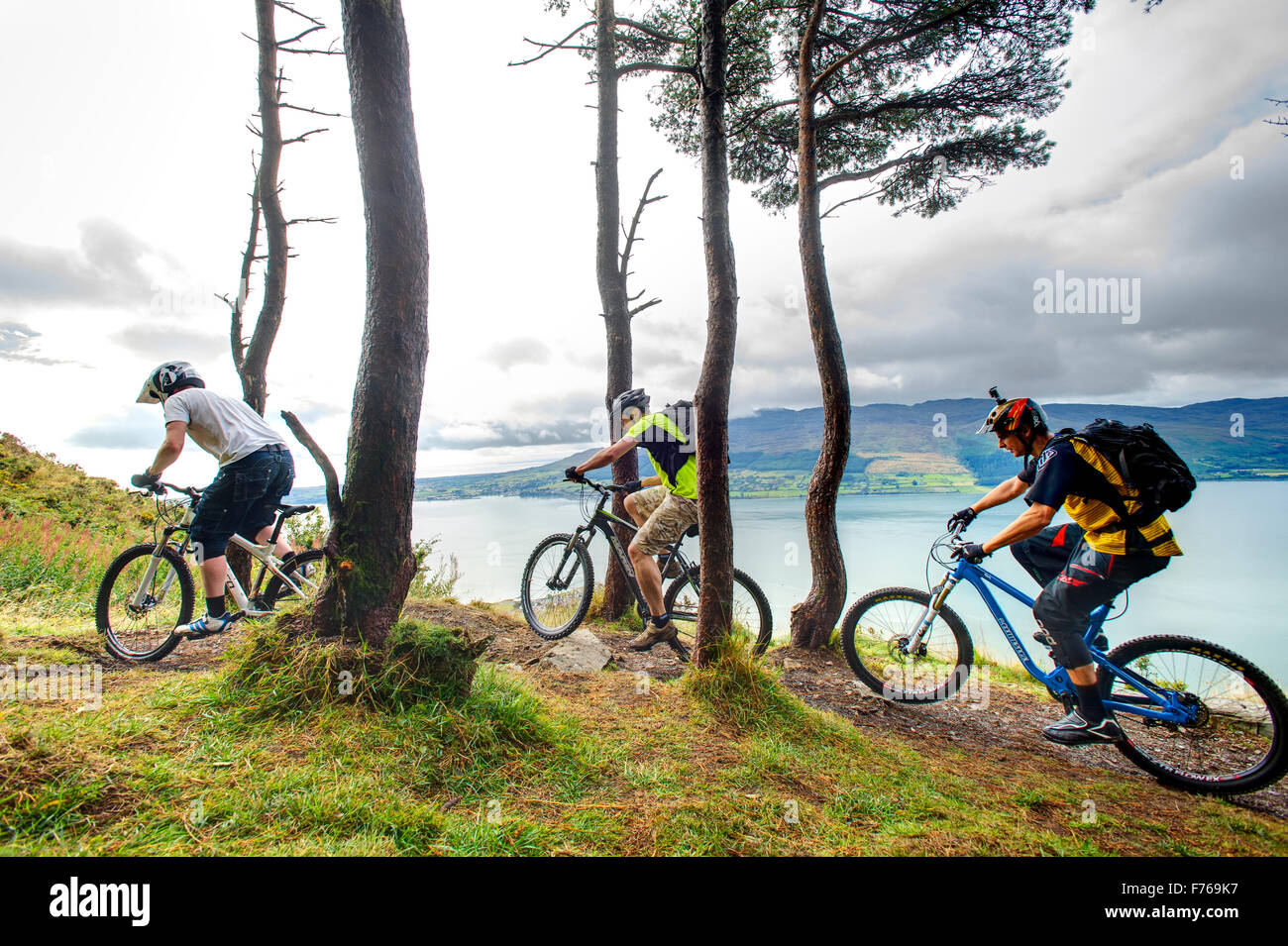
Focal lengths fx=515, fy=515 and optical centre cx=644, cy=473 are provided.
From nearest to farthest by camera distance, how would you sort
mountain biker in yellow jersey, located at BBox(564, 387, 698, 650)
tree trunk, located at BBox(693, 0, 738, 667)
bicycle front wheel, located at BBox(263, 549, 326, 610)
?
1. tree trunk, located at BBox(693, 0, 738, 667)
2. bicycle front wheel, located at BBox(263, 549, 326, 610)
3. mountain biker in yellow jersey, located at BBox(564, 387, 698, 650)

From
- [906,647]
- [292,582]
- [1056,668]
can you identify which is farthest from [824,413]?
[292,582]

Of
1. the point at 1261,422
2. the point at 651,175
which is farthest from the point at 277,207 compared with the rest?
the point at 1261,422

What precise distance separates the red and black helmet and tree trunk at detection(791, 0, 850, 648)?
6.72ft

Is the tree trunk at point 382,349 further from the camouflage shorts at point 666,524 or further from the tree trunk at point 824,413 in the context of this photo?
the tree trunk at point 824,413

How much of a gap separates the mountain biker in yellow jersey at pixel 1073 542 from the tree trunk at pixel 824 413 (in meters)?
2.04

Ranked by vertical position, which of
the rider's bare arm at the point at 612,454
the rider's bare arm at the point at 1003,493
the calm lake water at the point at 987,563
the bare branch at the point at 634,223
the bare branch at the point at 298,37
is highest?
the bare branch at the point at 298,37

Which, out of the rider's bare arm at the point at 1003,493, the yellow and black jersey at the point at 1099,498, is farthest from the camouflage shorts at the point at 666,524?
the yellow and black jersey at the point at 1099,498

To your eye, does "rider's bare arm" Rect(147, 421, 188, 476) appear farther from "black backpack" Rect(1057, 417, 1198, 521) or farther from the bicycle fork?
"black backpack" Rect(1057, 417, 1198, 521)

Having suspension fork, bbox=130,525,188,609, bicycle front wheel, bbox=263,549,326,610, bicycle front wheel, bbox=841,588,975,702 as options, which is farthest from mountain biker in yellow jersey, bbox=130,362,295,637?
bicycle front wheel, bbox=841,588,975,702

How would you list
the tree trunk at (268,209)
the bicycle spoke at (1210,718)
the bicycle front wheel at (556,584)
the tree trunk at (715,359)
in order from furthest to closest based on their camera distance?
1. the tree trunk at (268,209)
2. the bicycle front wheel at (556,584)
3. the tree trunk at (715,359)
4. the bicycle spoke at (1210,718)

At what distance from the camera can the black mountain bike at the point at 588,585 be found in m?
5.00

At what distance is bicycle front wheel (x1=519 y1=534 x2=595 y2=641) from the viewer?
5.32 metres
